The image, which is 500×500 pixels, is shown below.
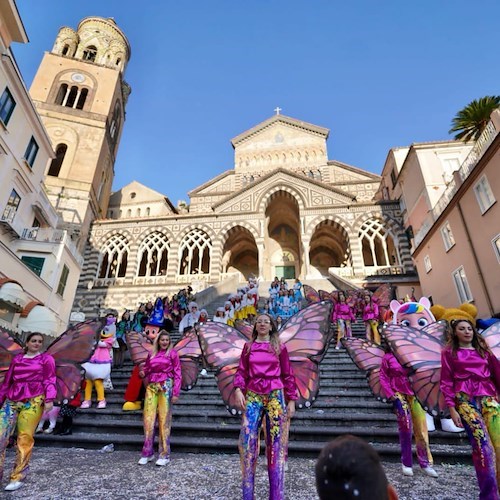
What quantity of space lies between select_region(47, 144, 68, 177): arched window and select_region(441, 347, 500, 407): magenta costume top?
90.2ft

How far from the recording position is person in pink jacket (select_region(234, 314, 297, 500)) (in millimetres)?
2613

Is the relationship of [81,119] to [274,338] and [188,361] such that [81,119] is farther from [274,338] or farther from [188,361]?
[274,338]

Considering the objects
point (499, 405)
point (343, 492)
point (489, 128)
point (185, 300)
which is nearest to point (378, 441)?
point (499, 405)

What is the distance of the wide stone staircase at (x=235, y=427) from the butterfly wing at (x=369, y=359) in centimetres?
84

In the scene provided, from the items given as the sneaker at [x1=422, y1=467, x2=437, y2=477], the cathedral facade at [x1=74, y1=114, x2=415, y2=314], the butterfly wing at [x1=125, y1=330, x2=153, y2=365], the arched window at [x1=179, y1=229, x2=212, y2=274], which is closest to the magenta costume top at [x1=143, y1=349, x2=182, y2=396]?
the butterfly wing at [x1=125, y1=330, x2=153, y2=365]

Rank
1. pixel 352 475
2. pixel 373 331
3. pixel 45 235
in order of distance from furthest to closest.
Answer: pixel 45 235 → pixel 373 331 → pixel 352 475

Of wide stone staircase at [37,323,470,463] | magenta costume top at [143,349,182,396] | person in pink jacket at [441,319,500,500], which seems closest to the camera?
person in pink jacket at [441,319,500,500]

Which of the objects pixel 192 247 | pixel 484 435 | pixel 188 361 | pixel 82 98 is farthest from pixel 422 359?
pixel 82 98

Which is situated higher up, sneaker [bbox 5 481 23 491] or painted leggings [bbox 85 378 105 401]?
painted leggings [bbox 85 378 105 401]

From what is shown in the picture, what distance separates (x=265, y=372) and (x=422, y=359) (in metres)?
1.97

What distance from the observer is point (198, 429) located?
496 cm

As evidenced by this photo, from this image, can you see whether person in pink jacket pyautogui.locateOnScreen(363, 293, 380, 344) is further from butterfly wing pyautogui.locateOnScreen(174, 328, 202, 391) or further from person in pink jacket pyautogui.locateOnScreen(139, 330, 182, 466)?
person in pink jacket pyautogui.locateOnScreen(139, 330, 182, 466)

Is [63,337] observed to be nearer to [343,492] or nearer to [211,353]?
[211,353]

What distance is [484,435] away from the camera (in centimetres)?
275
